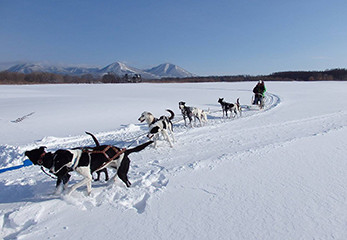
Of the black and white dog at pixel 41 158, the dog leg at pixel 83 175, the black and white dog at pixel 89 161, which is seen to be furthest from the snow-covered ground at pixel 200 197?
the black and white dog at pixel 41 158

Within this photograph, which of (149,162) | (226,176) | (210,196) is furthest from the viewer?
(149,162)

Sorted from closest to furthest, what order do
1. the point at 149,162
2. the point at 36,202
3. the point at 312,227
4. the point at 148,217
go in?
the point at 312,227, the point at 148,217, the point at 36,202, the point at 149,162

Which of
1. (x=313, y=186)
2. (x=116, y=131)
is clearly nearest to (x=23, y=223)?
(x=313, y=186)

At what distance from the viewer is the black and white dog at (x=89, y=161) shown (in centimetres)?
312

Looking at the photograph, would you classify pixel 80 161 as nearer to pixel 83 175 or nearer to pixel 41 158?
pixel 83 175

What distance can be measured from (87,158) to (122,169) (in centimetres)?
55

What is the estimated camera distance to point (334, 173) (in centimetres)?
417

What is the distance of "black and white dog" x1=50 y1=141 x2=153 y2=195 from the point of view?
3123 millimetres


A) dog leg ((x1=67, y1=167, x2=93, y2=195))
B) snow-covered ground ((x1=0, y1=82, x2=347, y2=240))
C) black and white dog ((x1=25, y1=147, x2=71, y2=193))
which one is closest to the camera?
snow-covered ground ((x1=0, y1=82, x2=347, y2=240))

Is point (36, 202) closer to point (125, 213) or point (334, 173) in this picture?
point (125, 213)

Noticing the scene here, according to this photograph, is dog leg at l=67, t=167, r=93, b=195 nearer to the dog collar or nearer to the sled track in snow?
the sled track in snow

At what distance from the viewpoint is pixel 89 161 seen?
3.30 m

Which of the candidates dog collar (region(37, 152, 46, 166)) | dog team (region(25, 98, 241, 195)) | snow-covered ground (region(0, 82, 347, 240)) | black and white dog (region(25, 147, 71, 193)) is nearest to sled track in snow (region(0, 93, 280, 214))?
snow-covered ground (region(0, 82, 347, 240))

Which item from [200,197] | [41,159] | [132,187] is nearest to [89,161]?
[41,159]
